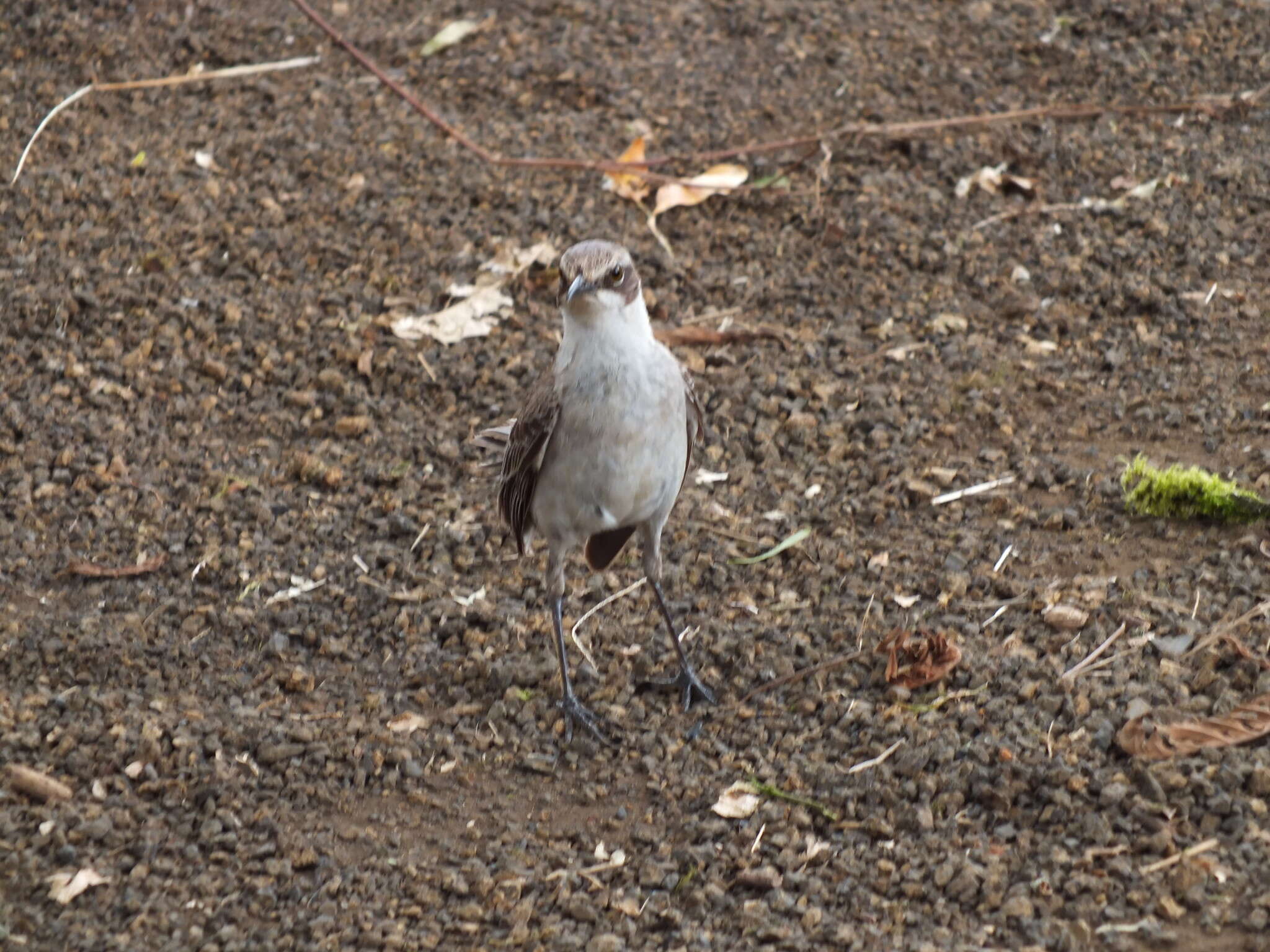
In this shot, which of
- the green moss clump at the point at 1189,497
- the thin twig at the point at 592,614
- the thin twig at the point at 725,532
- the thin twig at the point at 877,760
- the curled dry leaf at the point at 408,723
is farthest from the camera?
the thin twig at the point at 725,532

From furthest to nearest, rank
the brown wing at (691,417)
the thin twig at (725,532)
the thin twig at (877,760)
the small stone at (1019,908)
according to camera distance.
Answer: the thin twig at (725,532), the brown wing at (691,417), the thin twig at (877,760), the small stone at (1019,908)

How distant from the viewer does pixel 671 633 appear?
534 centimetres

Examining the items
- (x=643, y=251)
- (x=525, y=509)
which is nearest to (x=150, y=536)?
(x=525, y=509)

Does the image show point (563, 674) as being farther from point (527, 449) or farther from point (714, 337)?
point (714, 337)

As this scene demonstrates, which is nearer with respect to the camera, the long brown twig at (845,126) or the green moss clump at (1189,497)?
the green moss clump at (1189,497)

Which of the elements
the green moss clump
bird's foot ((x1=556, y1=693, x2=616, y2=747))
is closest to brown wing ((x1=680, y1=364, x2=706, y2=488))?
bird's foot ((x1=556, y1=693, x2=616, y2=747))

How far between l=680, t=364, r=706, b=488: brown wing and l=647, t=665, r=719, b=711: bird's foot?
720mm

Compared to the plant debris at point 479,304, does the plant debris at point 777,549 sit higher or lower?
lower

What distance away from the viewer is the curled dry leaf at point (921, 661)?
498 cm

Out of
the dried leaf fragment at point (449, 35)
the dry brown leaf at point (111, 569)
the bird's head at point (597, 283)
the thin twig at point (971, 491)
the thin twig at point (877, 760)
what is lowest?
the thin twig at point (971, 491)

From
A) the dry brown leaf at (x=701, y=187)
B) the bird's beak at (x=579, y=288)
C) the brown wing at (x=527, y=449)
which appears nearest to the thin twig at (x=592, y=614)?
the brown wing at (x=527, y=449)

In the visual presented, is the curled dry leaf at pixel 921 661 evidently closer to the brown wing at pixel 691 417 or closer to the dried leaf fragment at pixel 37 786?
the brown wing at pixel 691 417

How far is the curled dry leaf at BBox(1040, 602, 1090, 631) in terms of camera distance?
5.12 m

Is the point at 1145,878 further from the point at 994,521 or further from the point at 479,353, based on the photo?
the point at 479,353
